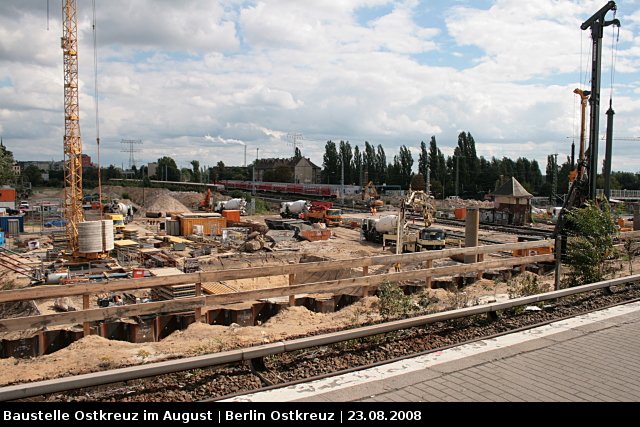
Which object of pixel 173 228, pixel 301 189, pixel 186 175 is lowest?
pixel 173 228

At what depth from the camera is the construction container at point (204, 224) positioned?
42.3 meters

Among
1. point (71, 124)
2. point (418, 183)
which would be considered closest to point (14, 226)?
point (71, 124)

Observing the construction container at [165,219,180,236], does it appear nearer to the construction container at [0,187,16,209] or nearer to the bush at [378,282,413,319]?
the construction container at [0,187,16,209]

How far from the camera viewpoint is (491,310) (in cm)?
824

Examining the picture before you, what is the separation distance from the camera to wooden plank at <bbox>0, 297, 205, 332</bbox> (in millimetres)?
6984

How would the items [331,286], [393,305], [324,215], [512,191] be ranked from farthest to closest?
[512,191] < [324,215] < [331,286] < [393,305]

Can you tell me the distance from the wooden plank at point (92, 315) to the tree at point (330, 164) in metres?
110

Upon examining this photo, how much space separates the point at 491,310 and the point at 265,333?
11.9 ft

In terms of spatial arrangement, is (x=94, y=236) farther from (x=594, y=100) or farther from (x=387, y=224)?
(x=594, y=100)

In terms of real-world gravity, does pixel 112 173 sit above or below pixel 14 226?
above

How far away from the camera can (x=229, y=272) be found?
861cm

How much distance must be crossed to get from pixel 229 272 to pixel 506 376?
4.60 m
